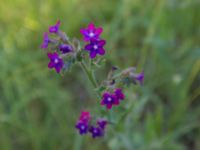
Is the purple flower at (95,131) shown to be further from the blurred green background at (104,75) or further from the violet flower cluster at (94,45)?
the violet flower cluster at (94,45)

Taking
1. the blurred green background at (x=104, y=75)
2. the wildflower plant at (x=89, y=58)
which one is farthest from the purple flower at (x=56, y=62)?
the blurred green background at (x=104, y=75)

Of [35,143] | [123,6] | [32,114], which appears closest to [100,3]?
[123,6]

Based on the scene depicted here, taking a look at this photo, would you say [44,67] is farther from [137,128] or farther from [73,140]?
[137,128]

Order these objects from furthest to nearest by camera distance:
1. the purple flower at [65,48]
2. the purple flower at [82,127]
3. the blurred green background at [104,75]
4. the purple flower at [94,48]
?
the blurred green background at [104,75] → the purple flower at [82,127] → the purple flower at [65,48] → the purple flower at [94,48]

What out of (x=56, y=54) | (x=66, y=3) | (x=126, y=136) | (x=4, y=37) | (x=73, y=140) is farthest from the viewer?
(x=66, y=3)

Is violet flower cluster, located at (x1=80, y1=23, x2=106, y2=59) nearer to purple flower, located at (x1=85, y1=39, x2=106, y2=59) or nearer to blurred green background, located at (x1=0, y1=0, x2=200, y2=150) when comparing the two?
purple flower, located at (x1=85, y1=39, x2=106, y2=59)

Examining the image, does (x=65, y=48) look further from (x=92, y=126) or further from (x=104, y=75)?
(x=104, y=75)

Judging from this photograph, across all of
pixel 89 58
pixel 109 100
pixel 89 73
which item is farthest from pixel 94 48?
pixel 109 100

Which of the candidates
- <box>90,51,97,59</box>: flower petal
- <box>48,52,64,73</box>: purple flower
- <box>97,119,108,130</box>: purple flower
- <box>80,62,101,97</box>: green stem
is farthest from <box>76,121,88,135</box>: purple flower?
<box>90,51,97,59</box>: flower petal
